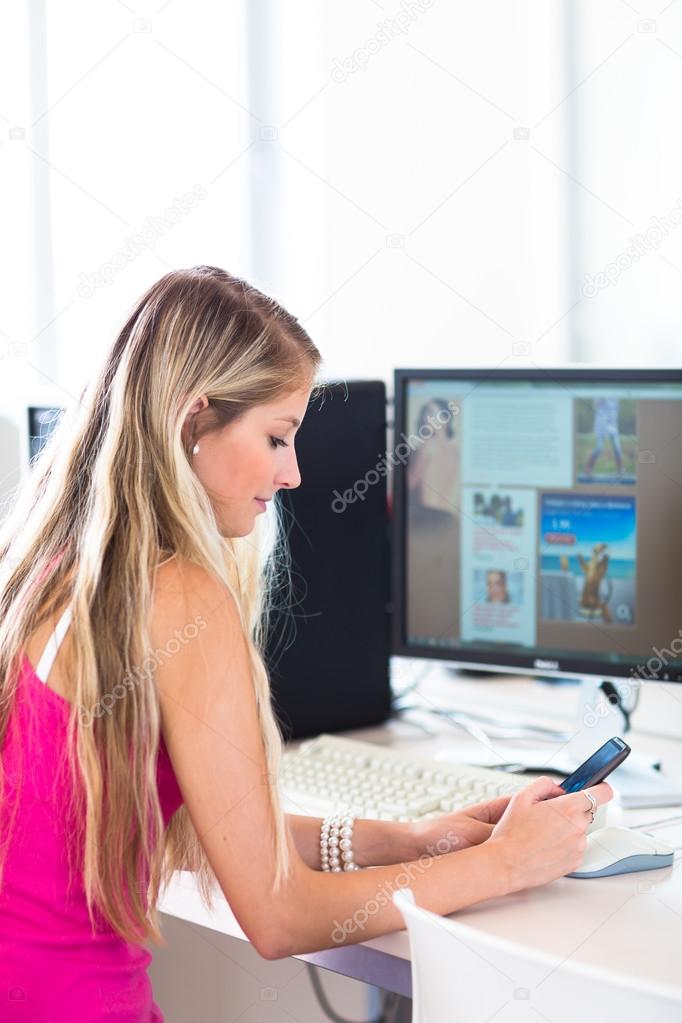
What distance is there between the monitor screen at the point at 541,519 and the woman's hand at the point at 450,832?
0.35 metres

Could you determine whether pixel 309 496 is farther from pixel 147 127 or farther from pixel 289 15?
pixel 289 15

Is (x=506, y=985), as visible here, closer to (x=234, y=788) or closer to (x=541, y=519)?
(x=234, y=788)

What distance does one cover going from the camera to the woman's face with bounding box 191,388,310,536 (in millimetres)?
1061

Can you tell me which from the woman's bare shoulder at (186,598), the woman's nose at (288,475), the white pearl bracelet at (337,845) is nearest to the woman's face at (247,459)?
the woman's nose at (288,475)

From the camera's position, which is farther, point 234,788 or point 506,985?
point 234,788

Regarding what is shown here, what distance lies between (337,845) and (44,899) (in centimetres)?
31

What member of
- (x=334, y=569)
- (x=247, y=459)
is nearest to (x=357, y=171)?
(x=334, y=569)

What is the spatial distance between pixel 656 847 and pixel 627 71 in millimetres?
2783

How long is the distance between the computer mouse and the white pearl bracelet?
0.73 feet

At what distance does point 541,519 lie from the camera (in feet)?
4.81

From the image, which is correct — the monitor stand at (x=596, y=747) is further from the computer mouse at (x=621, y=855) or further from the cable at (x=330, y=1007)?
the cable at (x=330, y=1007)

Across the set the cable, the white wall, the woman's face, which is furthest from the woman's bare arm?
the cable

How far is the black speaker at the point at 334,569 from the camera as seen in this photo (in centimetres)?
159

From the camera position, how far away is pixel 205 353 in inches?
40.2
